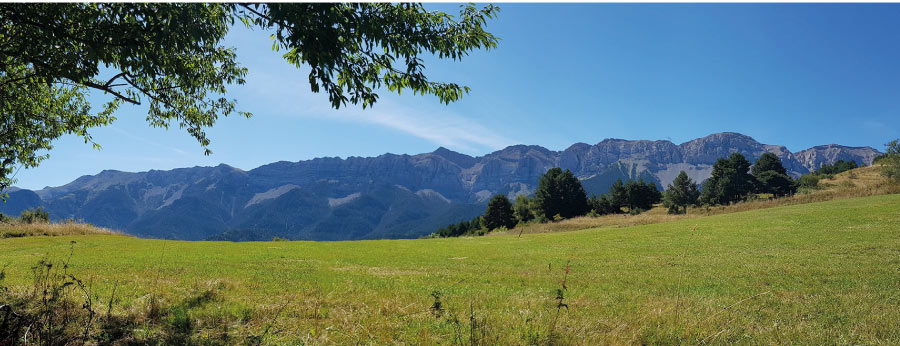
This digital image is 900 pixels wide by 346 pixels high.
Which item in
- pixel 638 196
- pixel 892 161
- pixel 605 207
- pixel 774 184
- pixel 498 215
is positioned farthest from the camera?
pixel 774 184

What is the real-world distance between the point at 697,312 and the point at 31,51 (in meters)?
12.6

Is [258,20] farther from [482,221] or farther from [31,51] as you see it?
[482,221]

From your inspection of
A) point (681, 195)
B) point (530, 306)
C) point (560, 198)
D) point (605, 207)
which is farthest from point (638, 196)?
point (530, 306)

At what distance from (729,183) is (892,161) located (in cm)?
3729

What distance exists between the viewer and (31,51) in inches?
258

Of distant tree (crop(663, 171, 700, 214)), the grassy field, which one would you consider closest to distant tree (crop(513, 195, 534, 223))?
distant tree (crop(663, 171, 700, 214))

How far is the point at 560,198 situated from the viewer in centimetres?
10562

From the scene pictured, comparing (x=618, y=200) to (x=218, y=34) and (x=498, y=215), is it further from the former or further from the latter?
(x=218, y=34)

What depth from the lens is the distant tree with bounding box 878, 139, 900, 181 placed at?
227ft

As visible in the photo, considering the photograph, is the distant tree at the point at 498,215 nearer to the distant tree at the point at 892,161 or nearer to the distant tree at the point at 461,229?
the distant tree at the point at 461,229

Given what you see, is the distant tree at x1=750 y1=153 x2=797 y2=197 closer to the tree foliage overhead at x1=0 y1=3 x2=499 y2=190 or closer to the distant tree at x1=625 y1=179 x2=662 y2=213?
the distant tree at x1=625 y1=179 x2=662 y2=213

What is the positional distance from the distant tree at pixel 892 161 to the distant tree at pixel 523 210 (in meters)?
69.7

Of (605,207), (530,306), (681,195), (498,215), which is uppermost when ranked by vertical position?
(681,195)

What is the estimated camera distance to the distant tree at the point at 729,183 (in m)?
107
